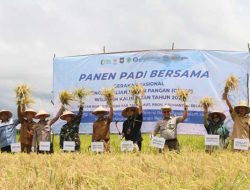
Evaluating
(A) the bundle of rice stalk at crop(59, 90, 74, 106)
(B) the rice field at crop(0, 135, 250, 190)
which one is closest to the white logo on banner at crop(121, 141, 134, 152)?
(B) the rice field at crop(0, 135, 250, 190)

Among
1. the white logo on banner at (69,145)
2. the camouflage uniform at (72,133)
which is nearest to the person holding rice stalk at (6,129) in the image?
the camouflage uniform at (72,133)

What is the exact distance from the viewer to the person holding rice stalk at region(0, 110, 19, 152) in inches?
443

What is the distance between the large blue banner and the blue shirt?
317 centimetres

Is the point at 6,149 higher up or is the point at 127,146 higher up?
the point at 127,146

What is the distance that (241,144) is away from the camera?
9.20 meters

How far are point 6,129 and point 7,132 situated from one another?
72mm

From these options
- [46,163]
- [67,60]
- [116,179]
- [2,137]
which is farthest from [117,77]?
[116,179]

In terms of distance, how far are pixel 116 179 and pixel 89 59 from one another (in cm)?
1026

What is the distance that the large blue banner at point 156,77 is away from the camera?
13.2 m

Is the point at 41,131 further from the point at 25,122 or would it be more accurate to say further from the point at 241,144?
the point at 241,144

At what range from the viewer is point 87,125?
47.4ft

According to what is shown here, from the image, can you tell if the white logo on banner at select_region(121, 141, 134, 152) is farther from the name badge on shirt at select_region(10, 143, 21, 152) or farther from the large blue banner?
the large blue banner

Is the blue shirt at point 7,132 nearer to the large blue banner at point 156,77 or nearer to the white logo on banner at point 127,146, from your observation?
the white logo on banner at point 127,146

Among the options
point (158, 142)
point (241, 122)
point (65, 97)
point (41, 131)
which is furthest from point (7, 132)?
point (241, 122)
